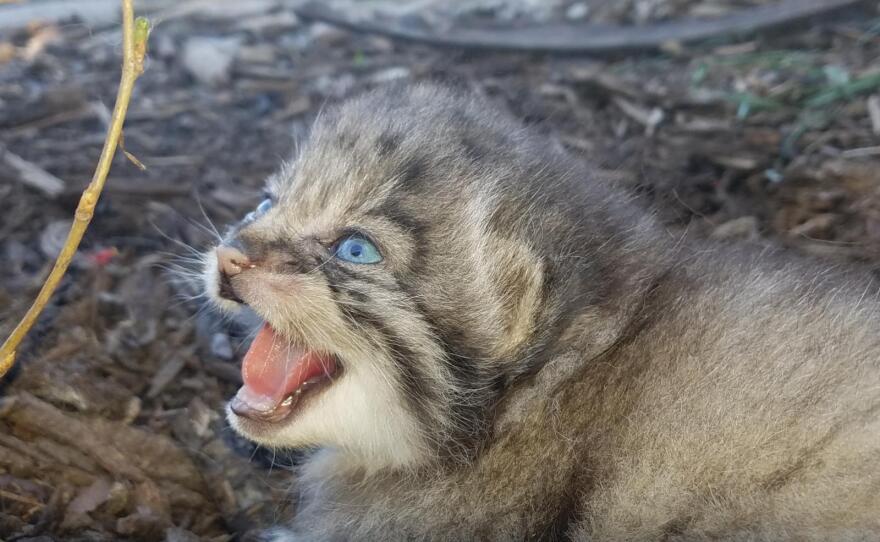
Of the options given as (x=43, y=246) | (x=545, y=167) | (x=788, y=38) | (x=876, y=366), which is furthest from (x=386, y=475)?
(x=788, y=38)

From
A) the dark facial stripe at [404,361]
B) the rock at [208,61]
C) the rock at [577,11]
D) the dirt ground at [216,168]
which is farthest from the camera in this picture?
the rock at [577,11]

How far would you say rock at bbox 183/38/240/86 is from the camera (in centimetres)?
680

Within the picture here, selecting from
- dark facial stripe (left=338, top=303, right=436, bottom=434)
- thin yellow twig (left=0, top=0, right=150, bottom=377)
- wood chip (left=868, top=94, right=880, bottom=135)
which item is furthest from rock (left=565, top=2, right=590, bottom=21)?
thin yellow twig (left=0, top=0, right=150, bottom=377)

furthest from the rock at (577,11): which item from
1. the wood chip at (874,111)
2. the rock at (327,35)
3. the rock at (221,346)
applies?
the rock at (221,346)

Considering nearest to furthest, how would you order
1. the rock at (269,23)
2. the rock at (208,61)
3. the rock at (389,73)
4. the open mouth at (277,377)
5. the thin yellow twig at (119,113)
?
the thin yellow twig at (119,113)
the open mouth at (277,377)
the rock at (389,73)
the rock at (208,61)
the rock at (269,23)

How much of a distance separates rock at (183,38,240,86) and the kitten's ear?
440cm

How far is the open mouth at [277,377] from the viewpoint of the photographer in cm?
308

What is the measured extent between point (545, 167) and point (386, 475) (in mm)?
1244

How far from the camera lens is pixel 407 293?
302 cm

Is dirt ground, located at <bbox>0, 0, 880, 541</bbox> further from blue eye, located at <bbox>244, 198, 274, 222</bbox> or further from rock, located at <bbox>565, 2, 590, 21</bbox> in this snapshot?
blue eye, located at <bbox>244, 198, 274, 222</bbox>

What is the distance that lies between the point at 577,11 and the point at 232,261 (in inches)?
203

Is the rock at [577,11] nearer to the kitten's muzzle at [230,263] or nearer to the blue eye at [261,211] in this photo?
the blue eye at [261,211]

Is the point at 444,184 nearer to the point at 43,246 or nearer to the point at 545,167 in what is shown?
the point at 545,167

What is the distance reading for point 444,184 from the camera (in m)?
3.15
